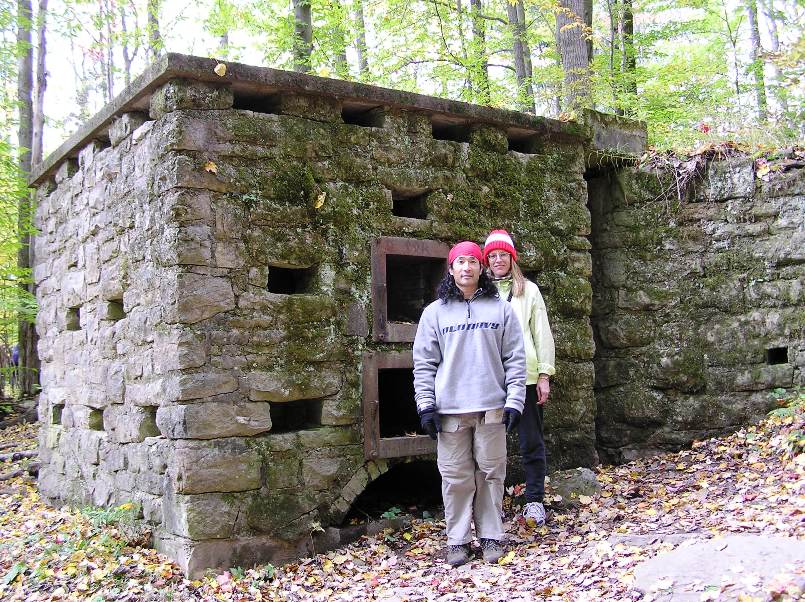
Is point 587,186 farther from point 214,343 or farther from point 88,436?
point 88,436

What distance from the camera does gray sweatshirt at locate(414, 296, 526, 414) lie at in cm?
429

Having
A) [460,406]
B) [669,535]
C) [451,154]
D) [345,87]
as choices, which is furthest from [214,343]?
[669,535]

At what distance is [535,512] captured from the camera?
16.0 ft

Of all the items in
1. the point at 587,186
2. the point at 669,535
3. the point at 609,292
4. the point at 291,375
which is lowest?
the point at 669,535

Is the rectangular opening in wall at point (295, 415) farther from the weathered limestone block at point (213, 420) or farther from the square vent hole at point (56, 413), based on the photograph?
the square vent hole at point (56, 413)

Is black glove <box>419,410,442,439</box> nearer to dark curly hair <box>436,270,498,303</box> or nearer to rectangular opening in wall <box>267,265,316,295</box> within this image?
dark curly hair <box>436,270,498,303</box>

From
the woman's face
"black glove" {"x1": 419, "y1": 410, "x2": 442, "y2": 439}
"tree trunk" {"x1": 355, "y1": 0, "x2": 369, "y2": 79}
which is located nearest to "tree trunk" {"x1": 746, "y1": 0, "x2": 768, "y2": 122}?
the woman's face

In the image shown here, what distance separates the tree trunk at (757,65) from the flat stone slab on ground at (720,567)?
449 centimetres

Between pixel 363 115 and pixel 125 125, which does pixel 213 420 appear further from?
pixel 363 115

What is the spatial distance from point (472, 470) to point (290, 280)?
1963mm

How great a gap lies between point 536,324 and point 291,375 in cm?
169

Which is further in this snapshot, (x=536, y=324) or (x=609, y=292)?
(x=609, y=292)

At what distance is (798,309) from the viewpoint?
6180 mm

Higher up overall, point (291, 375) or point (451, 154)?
point (451, 154)
